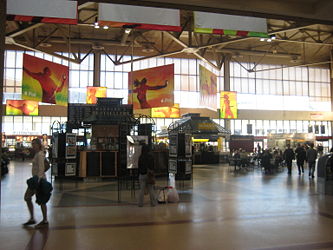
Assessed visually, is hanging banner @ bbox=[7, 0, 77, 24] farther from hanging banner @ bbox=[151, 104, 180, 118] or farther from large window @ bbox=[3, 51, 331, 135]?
large window @ bbox=[3, 51, 331, 135]

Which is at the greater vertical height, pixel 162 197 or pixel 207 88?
pixel 207 88

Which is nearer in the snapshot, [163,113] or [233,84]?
[163,113]

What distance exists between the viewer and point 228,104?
33.0 metres

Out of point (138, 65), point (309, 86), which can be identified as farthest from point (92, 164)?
point (309, 86)

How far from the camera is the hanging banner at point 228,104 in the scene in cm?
3269

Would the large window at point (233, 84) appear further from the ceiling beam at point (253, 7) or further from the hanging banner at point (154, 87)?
the ceiling beam at point (253, 7)

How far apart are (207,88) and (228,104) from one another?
1087 centimetres

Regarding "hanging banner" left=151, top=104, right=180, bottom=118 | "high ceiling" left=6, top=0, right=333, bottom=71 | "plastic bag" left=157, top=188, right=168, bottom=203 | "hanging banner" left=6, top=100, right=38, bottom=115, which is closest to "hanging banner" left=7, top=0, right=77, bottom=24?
"plastic bag" left=157, top=188, right=168, bottom=203

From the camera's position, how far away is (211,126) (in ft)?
79.8

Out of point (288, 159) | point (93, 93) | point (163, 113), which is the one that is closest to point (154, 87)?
point (288, 159)

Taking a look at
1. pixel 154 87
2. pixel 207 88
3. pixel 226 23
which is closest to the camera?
pixel 226 23

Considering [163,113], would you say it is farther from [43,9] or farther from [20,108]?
[43,9]

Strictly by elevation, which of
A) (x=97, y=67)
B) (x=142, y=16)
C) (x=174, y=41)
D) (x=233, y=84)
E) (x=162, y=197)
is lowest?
(x=162, y=197)

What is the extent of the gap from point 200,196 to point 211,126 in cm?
1462
